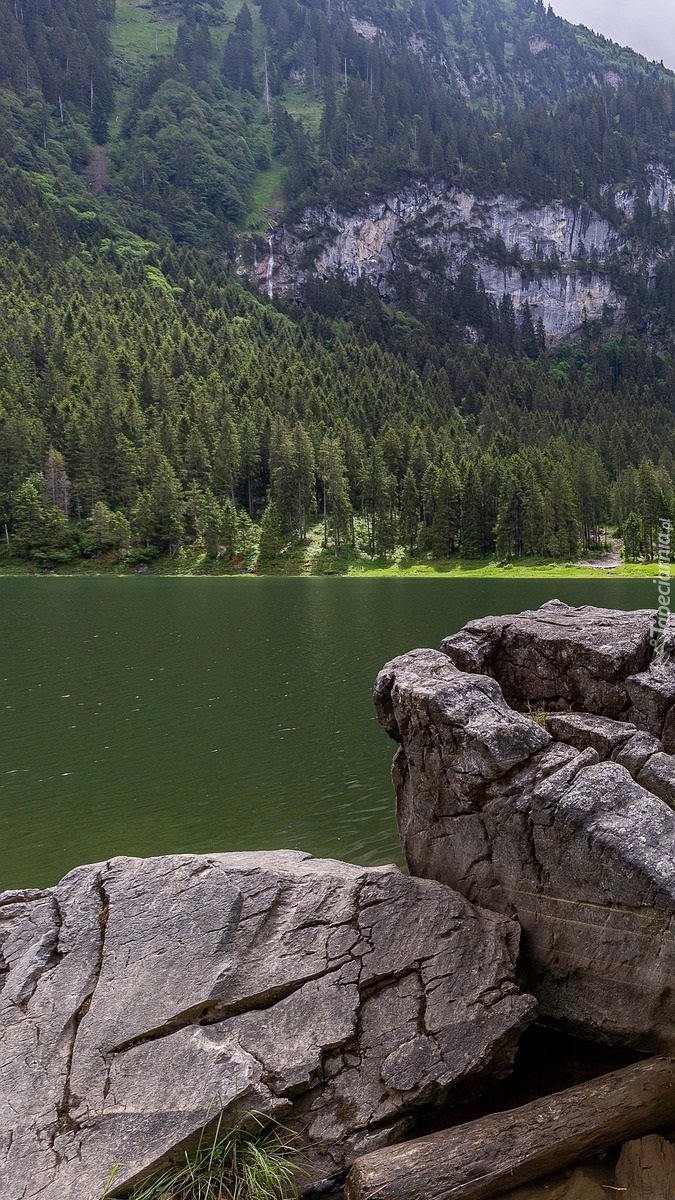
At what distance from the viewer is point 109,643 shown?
5112cm

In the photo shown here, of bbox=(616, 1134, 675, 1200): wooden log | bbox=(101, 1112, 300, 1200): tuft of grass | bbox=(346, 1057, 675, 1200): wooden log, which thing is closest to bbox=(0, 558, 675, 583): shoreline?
bbox=(346, 1057, 675, 1200): wooden log

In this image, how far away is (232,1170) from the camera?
7824 mm

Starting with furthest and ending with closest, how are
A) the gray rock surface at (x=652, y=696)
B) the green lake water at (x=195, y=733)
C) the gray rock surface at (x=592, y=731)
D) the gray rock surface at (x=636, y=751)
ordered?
the green lake water at (x=195, y=733)
the gray rock surface at (x=652, y=696)
the gray rock surface at (x=592, y=731)
the gray rock surface at (x=636, y=751)

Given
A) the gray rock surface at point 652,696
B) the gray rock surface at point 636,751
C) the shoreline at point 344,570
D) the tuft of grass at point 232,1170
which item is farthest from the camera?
the shoreline at point 344,570

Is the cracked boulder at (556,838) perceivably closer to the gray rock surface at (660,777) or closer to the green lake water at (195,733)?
the gray rock surface at (660,777)

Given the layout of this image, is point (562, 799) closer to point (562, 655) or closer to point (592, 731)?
point (592, 731)

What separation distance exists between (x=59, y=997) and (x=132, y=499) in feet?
474

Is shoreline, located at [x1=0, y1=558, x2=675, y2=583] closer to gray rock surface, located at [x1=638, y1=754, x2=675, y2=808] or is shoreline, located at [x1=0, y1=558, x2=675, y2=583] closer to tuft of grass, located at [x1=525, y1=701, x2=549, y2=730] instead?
tuft of grass, located at [x1=525, y1=701, x2=549, y2=730]

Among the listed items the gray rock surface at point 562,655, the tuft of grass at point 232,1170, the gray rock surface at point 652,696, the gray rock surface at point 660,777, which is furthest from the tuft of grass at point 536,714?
the tuft of grass at point 232,1170

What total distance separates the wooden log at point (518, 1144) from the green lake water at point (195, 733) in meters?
9.21

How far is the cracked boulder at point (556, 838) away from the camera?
32.7 feet

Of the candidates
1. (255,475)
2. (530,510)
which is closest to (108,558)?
(255,475)

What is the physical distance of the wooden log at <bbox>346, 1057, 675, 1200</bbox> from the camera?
771cm

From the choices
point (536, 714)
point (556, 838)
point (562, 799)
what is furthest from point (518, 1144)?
point (536, 714)
